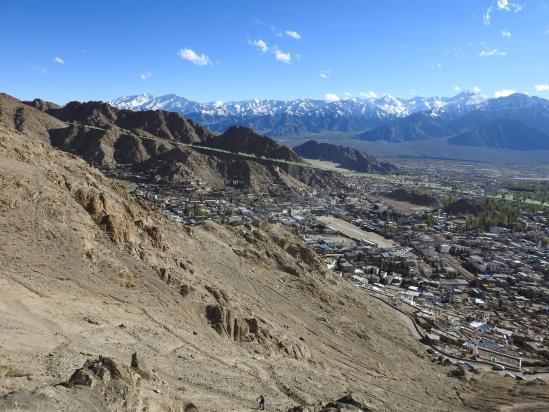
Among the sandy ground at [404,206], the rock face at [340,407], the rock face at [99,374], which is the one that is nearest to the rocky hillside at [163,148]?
the sandy ground at [404,206]

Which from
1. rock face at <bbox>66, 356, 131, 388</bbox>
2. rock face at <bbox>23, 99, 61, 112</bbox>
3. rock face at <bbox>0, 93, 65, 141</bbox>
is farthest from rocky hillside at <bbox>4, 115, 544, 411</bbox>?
rock face at <bbox>23, 99, 61, 112</bbox>

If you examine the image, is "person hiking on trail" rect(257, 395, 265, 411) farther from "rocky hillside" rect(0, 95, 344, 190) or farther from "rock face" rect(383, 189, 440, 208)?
"rock face" rect(383, 189, 440, 208)

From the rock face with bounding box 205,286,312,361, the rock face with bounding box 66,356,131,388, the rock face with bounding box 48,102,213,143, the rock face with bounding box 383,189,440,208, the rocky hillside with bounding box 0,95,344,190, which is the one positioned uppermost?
the rock face with bounding box 48,102,213,143

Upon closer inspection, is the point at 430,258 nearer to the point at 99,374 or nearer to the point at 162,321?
the point at 162,321

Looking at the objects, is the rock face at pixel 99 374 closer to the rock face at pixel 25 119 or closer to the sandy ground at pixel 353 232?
the sandy ground at pixel 353 232

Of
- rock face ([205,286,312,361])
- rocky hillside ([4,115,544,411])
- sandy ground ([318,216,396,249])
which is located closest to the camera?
rocky hillside ([4,115,544,411])

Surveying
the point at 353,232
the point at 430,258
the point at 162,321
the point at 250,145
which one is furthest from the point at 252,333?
the point at 250,145
